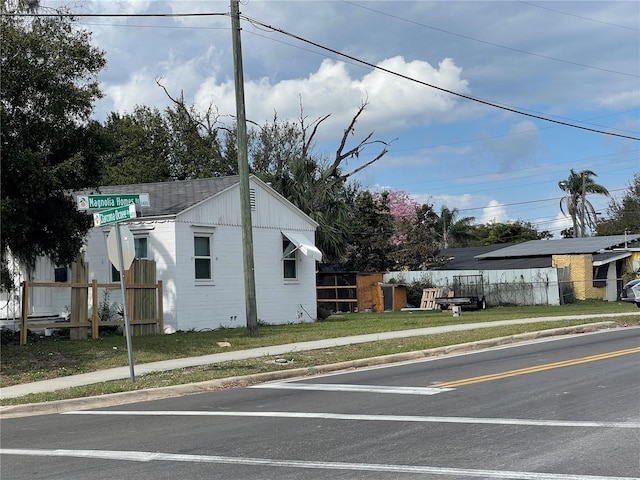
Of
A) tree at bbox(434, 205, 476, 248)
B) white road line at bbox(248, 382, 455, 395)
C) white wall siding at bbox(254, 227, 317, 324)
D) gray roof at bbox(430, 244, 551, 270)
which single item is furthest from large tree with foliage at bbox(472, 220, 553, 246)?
white road line at bbox(248, 382, 455, 395)

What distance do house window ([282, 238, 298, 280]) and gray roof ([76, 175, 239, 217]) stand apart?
9.92 ft

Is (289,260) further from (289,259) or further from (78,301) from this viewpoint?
(78,301)

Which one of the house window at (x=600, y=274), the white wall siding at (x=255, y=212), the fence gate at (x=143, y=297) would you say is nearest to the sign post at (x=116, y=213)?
the fence gate at (x=143, y=297)

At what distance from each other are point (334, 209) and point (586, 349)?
21548 mm

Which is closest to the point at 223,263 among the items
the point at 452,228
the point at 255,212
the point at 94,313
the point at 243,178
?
the point at 255,212

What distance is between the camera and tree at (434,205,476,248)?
7531 cm

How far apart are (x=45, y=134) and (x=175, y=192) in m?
8.81

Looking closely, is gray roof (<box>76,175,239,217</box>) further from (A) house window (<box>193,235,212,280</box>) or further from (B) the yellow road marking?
(B) the yellow road marking

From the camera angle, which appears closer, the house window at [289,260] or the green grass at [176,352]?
the green grass at [176,352]

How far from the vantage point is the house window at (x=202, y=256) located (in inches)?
905

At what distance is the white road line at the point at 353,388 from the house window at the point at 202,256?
1055cm

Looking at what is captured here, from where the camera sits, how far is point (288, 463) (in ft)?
22.5

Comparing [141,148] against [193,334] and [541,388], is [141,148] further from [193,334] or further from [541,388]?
[541,388]

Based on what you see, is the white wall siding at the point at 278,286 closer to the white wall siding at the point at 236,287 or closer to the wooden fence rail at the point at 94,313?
the white wall siding at the point at 236,287
